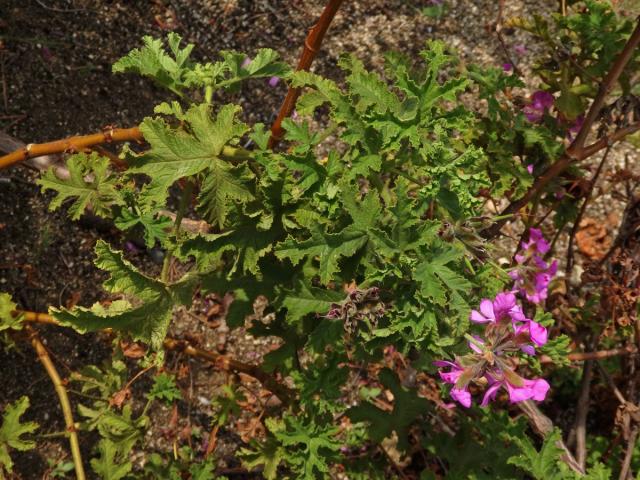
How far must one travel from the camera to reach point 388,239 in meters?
1.54

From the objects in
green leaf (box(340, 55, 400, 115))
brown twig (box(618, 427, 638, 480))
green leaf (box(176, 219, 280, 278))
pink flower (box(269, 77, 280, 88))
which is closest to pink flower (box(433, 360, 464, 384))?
green leaf (box(176, 219, 280, 278))

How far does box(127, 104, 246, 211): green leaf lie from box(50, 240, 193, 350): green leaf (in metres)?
0.16

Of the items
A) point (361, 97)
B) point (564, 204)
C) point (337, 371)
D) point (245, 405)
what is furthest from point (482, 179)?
point (245, 405)

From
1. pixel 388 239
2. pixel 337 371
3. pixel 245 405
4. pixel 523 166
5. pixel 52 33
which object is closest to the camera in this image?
pixel 388 239

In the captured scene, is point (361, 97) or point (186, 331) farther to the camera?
point (186, 331)

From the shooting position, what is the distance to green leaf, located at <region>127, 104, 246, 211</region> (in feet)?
5.22

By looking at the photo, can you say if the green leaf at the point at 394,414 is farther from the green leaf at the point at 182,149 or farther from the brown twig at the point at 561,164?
the green leaf at the point at 182,149

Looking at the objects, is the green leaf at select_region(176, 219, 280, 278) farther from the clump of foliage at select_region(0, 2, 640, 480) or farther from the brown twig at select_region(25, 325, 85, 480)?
the brown twig at select_region(25, 325, 85, 480)

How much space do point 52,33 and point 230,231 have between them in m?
1.90

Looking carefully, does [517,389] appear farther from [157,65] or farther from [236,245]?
[157,65]

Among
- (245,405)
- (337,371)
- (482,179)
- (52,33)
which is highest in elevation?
(482,179)

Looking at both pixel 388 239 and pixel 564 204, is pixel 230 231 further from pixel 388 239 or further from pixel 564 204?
pixel 564 204

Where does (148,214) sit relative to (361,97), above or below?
below

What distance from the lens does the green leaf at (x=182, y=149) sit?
1590 millimetres
